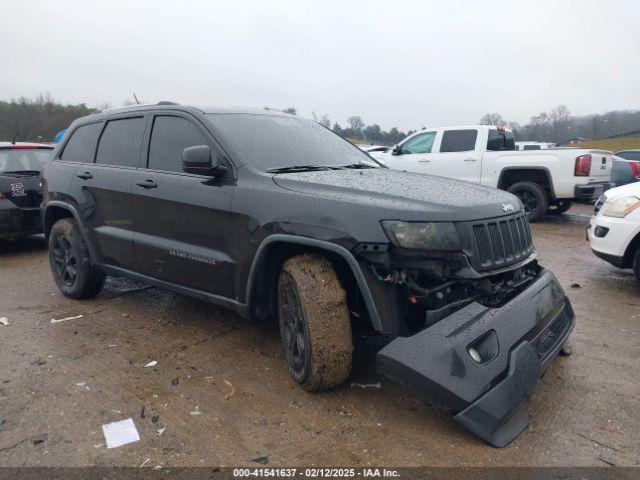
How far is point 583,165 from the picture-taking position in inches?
370

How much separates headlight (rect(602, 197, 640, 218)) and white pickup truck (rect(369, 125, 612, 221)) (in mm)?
4434

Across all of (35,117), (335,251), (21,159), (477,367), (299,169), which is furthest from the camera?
(35,117)

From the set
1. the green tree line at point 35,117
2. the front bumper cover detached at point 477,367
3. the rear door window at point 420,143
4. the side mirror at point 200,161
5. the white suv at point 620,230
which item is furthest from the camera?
the green tree line at point 35,117

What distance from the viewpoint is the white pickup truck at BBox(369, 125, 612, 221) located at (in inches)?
374

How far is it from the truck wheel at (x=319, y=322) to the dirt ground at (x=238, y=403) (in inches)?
8.1

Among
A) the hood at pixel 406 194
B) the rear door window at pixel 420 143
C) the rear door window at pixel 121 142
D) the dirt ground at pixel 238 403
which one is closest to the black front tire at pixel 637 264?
the dirt ground at pixel 238 403

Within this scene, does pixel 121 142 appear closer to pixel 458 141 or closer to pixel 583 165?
pixel 458 141

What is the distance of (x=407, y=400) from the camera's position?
3061 mm

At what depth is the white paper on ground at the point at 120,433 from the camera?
8.72ft

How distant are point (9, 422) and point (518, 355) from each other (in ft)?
9.22

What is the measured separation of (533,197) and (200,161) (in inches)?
334

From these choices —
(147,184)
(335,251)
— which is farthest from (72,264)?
(335,251)

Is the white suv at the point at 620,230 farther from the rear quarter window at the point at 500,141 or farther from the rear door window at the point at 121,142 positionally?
the rear quarter window at the point at 500,141

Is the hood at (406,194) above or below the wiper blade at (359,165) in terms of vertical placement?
below
